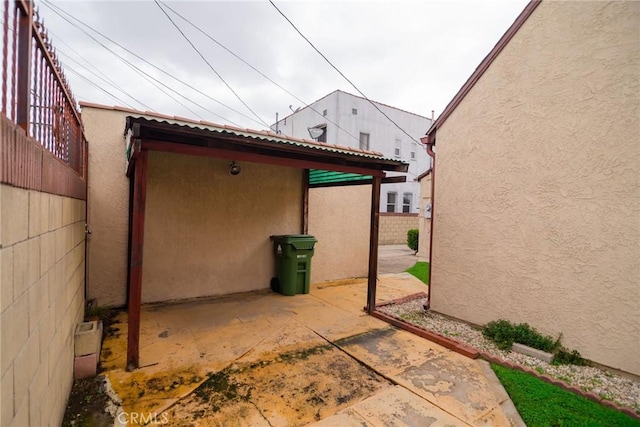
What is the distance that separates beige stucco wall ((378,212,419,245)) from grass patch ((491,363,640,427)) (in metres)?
14.0

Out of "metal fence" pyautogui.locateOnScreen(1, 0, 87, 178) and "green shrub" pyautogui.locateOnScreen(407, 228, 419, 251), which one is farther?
"green shrub" pyautogui.locateOnScreen(407, 228, 419, 251)

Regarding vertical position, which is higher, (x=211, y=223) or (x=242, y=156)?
(x=242, y=156)

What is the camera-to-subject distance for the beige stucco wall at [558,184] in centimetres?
375

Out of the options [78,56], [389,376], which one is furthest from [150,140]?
[78,56]

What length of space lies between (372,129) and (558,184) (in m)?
16.8

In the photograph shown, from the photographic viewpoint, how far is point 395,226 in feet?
60.7

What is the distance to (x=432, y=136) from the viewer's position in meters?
6.14

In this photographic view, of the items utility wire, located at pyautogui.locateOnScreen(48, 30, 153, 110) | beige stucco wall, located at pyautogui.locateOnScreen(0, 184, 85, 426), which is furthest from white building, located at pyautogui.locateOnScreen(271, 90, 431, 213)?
beige stucco wall, located at pyautogui.locateOnScreen(0, 184, 85, 426)

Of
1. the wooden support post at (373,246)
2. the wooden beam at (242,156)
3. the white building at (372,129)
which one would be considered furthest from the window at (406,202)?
the wooden beam at (242,156)

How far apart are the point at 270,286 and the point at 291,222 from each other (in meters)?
1.71

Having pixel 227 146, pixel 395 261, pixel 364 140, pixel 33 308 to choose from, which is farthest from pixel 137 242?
pixel 364 140

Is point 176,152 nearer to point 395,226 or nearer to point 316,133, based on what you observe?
point 316,133

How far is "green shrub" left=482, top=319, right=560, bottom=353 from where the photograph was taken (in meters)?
4.28

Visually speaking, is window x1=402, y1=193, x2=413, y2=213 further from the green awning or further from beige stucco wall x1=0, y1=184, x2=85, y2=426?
beige stucco wall x1=0, y1=184, x2=85, y2=426
